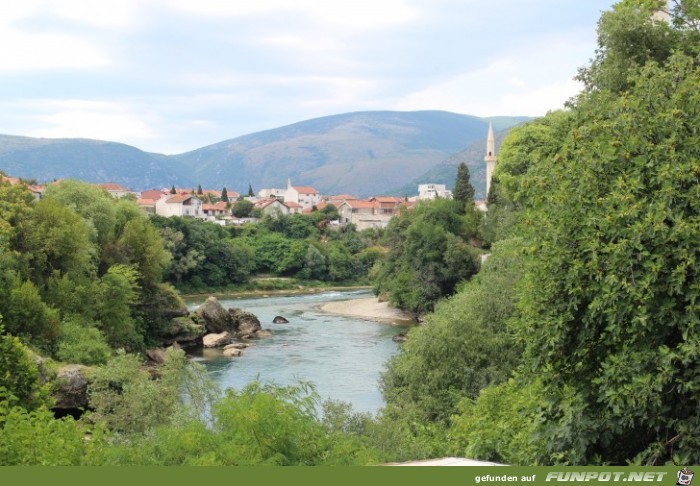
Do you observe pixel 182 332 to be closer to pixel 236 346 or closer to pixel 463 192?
pixel 236 346

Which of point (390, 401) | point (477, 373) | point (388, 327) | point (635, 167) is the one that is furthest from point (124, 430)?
point (388, 327)

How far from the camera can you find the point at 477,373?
18969mm

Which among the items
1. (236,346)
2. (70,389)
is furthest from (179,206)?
(70,389)

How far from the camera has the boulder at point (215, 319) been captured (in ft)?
138

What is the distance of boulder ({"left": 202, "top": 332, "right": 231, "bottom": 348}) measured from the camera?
3862 centimetres

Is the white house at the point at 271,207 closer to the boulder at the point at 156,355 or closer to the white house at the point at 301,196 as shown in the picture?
the white house at the point at 301,196

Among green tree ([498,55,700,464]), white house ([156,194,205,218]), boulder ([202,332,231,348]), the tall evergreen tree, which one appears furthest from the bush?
white house ([156,194,205,218])

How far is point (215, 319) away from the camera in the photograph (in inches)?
1661

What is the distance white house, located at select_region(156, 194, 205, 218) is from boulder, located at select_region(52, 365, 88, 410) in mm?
77321

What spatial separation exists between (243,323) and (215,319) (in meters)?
1.55

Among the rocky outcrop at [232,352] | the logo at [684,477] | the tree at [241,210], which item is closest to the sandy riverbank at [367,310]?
the rocky outcrop at [232,352]

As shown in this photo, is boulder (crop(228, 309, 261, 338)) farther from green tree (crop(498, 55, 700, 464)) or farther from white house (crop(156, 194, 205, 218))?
white house (crop(156, 194, 205, 218))

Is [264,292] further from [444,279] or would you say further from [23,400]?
[23,400]

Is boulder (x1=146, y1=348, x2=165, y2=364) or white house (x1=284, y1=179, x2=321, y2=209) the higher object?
white house (x1=284, y1=179, x2=321, y2=209)
